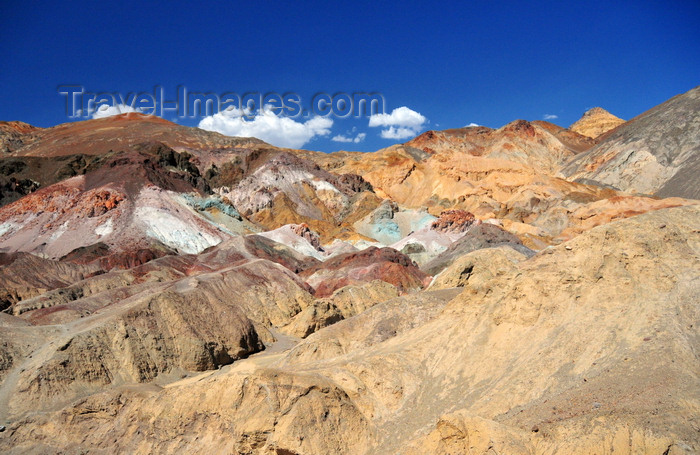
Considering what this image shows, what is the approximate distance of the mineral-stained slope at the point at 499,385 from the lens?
12367mm

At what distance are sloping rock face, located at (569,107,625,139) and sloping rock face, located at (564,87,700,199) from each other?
53.8 m

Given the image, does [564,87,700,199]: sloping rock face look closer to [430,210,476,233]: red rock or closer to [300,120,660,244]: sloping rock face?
[300,120,660,244]: sloping rock face

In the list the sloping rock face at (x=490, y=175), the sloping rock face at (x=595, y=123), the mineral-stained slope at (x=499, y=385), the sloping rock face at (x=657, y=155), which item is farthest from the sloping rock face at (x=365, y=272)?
the sloping rock face at (x=595, y=123)

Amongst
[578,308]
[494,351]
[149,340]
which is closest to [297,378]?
[494,351]

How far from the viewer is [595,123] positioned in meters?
171

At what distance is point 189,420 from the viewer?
18312 mm

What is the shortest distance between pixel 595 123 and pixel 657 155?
259 ft

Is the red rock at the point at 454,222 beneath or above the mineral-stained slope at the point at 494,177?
beneath

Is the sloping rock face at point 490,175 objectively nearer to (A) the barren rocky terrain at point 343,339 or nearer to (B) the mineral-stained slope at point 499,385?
(A) the barren rocky terrain at point 343,339

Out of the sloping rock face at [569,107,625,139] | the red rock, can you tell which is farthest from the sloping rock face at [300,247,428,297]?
the sloping rock face at [569,107,625,139]

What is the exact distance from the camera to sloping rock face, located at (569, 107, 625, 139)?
16650 cm

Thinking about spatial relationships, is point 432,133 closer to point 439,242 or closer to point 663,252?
point 439,242

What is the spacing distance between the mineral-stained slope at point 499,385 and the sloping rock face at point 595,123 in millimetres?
158651

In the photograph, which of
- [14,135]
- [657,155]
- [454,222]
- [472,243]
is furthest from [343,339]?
[14,135]
